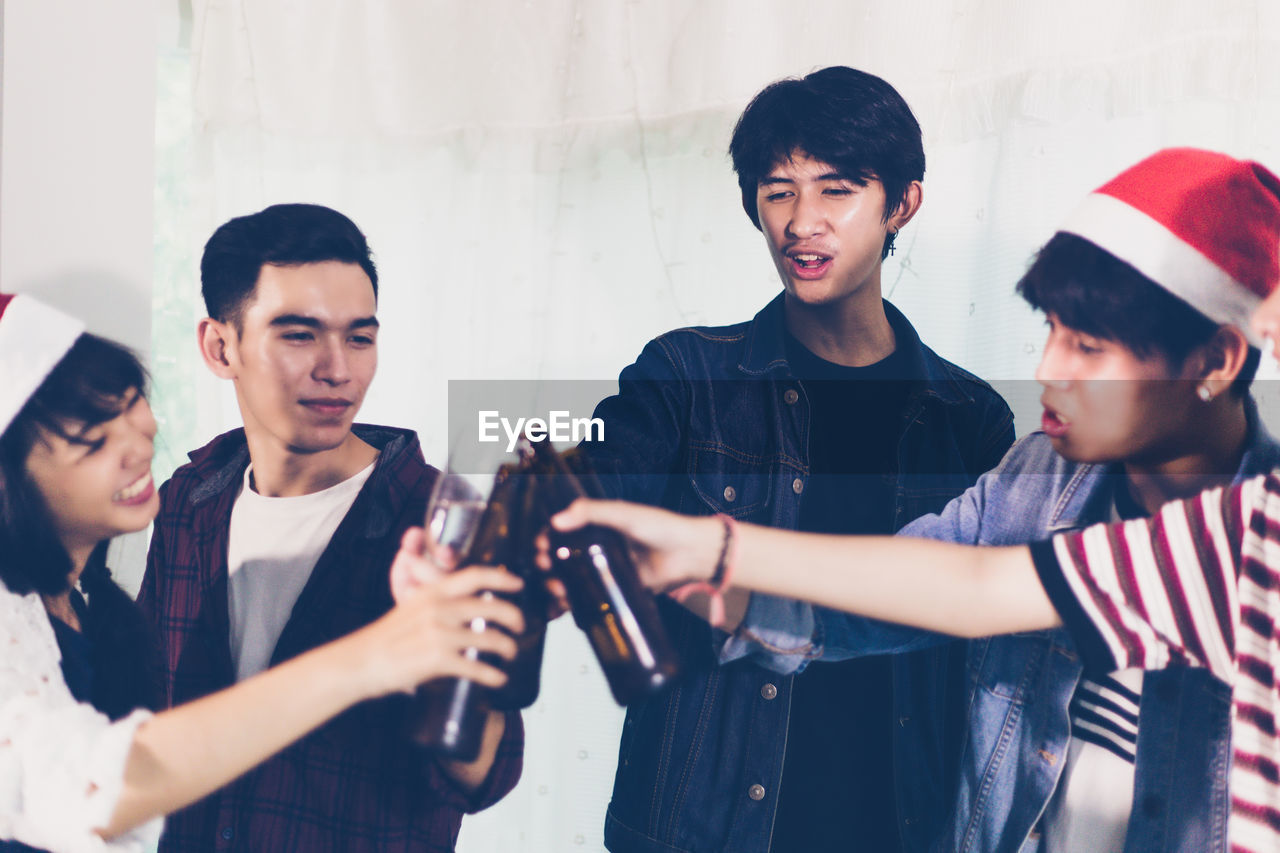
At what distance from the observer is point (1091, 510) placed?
0.94 m

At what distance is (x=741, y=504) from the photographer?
1.08 m

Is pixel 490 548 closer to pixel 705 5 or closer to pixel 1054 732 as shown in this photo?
pixel 1054 732

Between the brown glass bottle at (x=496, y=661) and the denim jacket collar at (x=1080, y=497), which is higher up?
the denim jacket collar at (x=1080, y=497)

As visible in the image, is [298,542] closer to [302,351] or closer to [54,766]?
[302,351]

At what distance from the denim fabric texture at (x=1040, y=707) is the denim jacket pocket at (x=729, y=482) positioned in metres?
0.15

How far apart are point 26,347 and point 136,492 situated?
6.0 inches

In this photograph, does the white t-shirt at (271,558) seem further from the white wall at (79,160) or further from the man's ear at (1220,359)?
the man's ear at (1220,359)

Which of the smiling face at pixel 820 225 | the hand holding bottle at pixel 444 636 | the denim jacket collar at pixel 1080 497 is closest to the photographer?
the hand holding bottle at pixel 444 636

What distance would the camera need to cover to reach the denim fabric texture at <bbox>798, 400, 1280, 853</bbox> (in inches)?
33.2

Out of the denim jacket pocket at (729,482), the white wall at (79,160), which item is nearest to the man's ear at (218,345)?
the white wall at (79,160)

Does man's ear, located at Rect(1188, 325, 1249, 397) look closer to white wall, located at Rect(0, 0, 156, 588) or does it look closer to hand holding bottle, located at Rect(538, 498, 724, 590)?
hand holding bottle, located at Rect(538, 498, 724, 590)

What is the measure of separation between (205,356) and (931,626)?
783 mm

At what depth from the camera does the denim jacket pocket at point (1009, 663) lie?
0.94 m

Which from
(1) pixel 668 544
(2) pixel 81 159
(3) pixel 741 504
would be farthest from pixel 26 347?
(3) pixel 741 504
